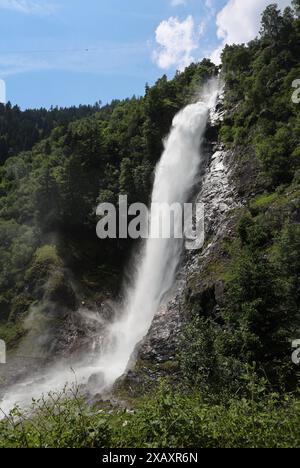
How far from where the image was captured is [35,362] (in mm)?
43750

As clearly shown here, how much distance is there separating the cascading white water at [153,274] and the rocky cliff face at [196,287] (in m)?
2.83

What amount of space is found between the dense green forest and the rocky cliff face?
0.74 m

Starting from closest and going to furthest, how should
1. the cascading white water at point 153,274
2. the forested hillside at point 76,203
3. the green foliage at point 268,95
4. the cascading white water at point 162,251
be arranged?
1. the cascading white water at point 153,274
2. the cascading white water at point 162,251
3. the green foliage at point 268,95
4. the forested hillside at point 76,203

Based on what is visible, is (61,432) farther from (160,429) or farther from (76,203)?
(76,203)

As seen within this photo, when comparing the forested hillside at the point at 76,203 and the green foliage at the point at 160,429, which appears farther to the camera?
the forested hillside at the point at 76,203

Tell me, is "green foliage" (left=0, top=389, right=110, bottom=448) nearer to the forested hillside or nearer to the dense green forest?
the dense green forest

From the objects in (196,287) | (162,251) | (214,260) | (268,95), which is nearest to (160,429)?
(196,287)

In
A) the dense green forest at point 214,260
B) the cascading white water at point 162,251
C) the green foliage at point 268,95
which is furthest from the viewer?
the green foliage at point 268,95

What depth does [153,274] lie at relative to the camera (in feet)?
158

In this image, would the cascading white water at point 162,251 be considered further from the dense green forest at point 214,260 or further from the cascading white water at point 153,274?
the dense green forest at point 214,260

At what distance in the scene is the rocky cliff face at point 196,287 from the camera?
104ft

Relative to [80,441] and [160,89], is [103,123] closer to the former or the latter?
[160,89]

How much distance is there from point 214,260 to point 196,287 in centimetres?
437

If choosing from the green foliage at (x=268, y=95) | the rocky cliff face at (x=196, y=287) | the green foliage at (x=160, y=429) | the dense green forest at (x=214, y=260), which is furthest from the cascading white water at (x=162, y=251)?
the green foliage at (x=160, y=429)
